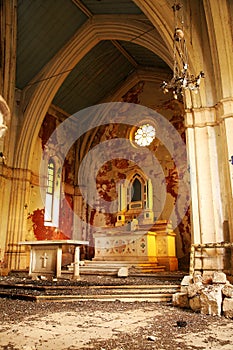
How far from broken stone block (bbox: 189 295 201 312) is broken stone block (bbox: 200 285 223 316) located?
117 millimetres

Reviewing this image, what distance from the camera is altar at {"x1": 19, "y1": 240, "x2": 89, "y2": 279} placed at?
7.41 meters

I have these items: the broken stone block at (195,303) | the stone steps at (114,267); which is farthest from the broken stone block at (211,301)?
the stone steps at (114,267)

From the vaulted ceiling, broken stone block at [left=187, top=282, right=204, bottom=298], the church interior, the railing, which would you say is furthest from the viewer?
the vaulted ceiling

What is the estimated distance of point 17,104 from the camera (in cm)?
1304

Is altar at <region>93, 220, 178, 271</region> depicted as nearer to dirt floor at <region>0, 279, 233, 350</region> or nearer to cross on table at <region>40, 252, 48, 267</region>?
cross on table at <region>40, 252, 48, 267</region>

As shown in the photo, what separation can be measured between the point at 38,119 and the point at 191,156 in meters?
7.57

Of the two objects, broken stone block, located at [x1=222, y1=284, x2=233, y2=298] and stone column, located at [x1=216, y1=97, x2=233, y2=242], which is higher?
stone column, located at [x1=216, y1=97, x2=233, y2=242]

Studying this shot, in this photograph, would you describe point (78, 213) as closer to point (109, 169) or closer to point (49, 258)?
point (109, 169)

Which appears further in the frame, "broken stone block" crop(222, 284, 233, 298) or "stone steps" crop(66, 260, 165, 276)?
"stone steps" crop(66, 260, 165, 276)

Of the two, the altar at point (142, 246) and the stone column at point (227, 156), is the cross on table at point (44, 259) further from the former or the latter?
the stone column at point (227, 156)

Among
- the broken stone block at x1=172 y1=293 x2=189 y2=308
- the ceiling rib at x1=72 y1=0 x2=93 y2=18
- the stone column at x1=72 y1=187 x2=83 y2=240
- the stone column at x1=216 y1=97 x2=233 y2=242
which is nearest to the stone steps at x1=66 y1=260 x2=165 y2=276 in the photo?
the stone column at x1=72 y1=187 x2=83 y2=240

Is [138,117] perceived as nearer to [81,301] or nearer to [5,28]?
[5,28]

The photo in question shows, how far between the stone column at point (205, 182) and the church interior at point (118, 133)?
0.02 meters

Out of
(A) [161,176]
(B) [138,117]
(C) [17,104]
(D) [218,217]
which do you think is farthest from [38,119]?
(D) [218,217]
